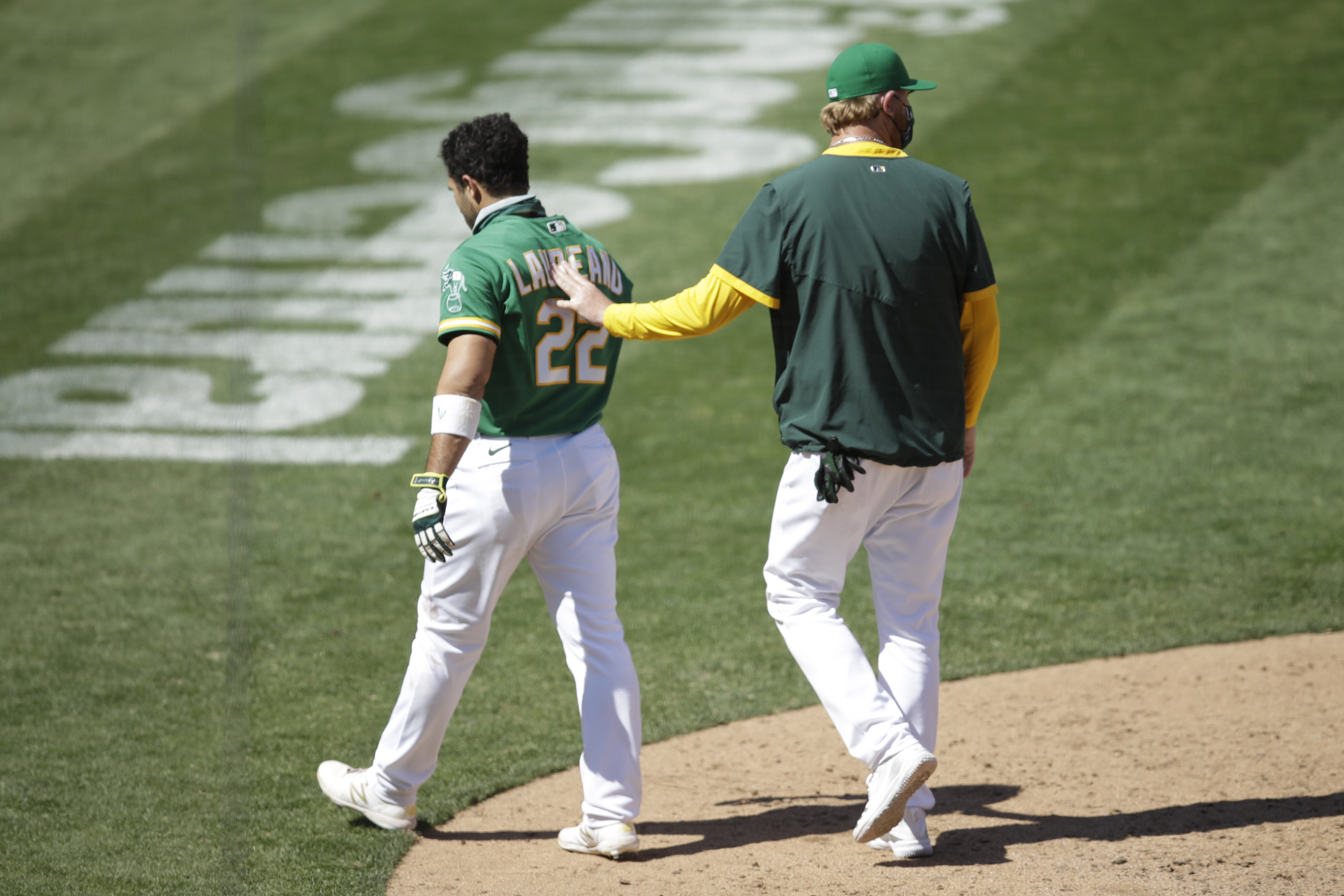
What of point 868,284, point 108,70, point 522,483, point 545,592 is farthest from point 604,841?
point 108,70

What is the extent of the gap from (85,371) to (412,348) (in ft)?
6.89

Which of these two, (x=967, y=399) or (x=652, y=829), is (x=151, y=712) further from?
(x=967, y=399)

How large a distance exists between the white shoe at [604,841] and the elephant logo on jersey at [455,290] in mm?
1491

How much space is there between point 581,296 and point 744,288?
485mm

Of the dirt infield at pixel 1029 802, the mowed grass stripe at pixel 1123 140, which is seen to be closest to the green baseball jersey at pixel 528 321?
the dirt infield at pixel 1029 802

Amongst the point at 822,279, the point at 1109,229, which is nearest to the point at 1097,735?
the point at 822,279

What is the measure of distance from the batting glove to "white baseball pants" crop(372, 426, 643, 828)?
709 millimetres

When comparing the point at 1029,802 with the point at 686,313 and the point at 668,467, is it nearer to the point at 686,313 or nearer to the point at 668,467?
the point at 686,313

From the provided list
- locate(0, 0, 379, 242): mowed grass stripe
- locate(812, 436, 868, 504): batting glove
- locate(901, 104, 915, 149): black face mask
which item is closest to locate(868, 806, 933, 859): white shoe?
locate(812, 436, 868, 504): batting glove

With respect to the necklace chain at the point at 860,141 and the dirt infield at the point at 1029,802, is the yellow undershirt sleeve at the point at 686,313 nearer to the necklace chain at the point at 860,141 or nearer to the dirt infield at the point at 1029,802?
the necklace chain at the point at 860,141

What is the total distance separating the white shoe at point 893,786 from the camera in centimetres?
342

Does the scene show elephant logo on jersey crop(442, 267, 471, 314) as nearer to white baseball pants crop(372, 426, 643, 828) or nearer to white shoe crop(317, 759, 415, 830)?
white baseball pants crop(372, 426, 643, 828)

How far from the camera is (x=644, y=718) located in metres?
5.11

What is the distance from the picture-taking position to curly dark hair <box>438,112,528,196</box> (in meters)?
3.88
